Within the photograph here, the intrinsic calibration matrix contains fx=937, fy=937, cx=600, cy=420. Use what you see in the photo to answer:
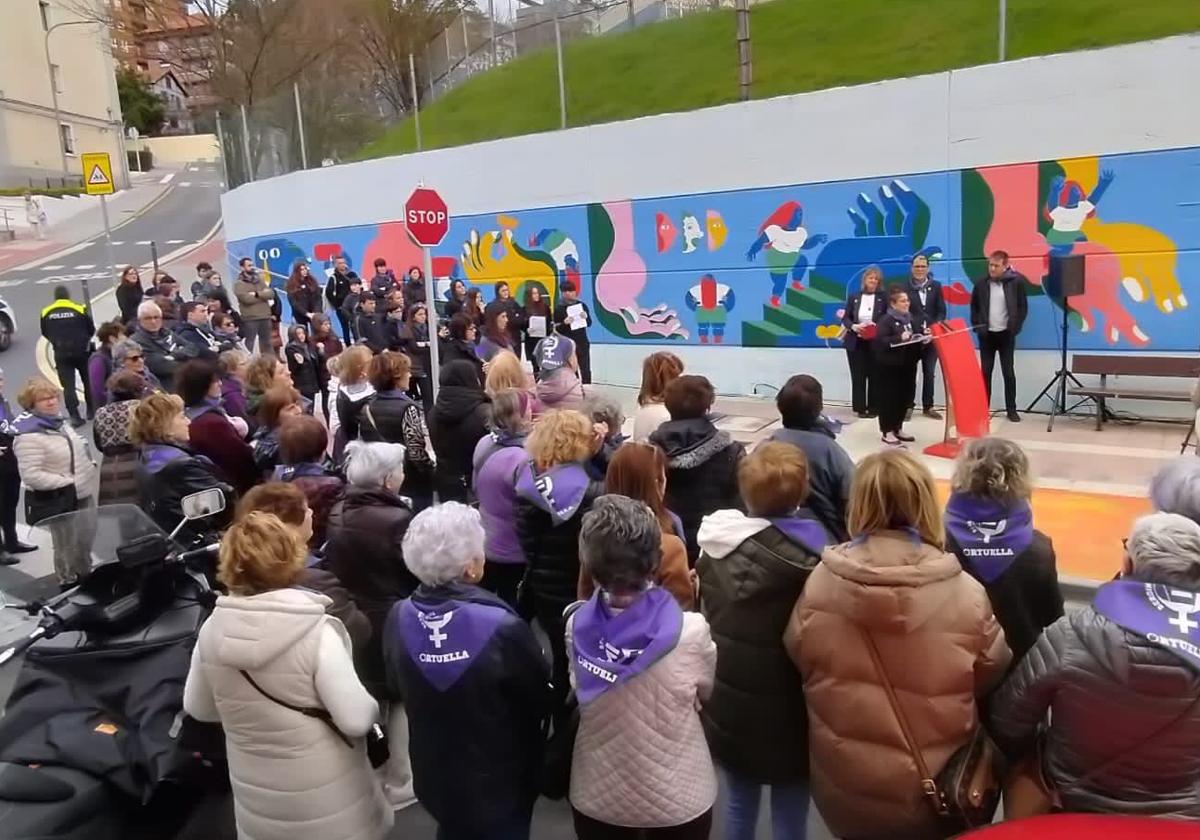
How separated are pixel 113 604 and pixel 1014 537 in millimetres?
3180

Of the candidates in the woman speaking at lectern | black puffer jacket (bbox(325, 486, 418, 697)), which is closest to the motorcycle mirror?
black puffer jacket (bbox(325, 486, 418, 697))

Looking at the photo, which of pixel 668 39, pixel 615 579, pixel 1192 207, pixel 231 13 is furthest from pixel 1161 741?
pixel 231 13

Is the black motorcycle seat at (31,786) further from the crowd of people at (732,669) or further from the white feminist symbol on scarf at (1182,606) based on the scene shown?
the white feminist symbol on scarf at (1182,606)

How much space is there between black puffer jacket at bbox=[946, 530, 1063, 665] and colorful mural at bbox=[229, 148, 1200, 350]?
24.9 ft

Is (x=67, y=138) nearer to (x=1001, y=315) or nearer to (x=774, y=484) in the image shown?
(x=1001, y=315)

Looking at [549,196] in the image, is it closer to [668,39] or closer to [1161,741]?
[668,39]

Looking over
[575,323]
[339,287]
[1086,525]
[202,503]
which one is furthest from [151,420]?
[339,287]

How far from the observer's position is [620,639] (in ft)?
8.72

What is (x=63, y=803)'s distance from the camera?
3.02 metres

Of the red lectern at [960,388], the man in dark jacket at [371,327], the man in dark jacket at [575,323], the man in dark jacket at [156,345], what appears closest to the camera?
the red lectern at [960,388]

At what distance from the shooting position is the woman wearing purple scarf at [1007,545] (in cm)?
324

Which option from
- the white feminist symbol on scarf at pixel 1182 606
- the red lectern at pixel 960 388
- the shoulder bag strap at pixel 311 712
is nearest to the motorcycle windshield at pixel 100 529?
the shoulder bag strap at pixel 311 712

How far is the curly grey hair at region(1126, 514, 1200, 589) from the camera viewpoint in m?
2.40

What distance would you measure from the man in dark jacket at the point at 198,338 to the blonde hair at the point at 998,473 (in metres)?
7.87
